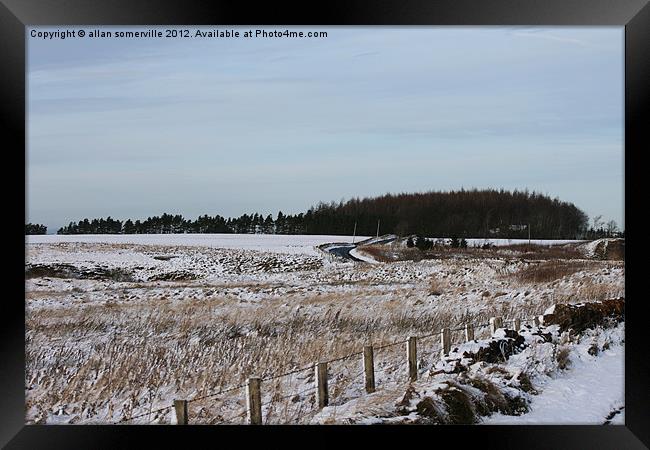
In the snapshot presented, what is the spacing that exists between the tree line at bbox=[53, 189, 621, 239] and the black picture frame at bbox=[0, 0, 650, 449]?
4940 millimetres

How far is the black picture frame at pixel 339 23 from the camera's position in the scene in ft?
15.7

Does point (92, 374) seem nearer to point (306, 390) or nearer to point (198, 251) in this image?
point (306, 390)

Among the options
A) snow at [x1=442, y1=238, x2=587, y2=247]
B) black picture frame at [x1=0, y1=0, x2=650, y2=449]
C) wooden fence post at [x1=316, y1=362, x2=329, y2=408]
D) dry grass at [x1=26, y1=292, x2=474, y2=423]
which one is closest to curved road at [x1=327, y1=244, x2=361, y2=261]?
dry grass at [x1=26, y1=292, x2=474, y2=423]

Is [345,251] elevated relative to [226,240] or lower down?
lower down

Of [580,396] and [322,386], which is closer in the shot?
[580,396]

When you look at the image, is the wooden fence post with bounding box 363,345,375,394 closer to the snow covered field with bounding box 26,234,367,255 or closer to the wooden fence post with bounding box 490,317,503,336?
the wooden fence post with bounding box 490,317,503,336

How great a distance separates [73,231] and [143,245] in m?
1.96

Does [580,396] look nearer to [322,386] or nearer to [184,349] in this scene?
[322,386]

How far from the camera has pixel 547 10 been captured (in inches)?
191

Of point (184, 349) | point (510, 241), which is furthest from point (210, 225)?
point (510, 241)

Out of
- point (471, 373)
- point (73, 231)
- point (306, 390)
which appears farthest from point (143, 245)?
point (471, 373)

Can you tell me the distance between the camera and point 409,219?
11883mm

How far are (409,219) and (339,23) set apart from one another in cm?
741

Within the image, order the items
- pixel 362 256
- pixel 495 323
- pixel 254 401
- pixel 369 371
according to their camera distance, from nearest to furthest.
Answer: pixel 254 401 → pixel 369 371 → pixel 495 323 → pixel 362 256
